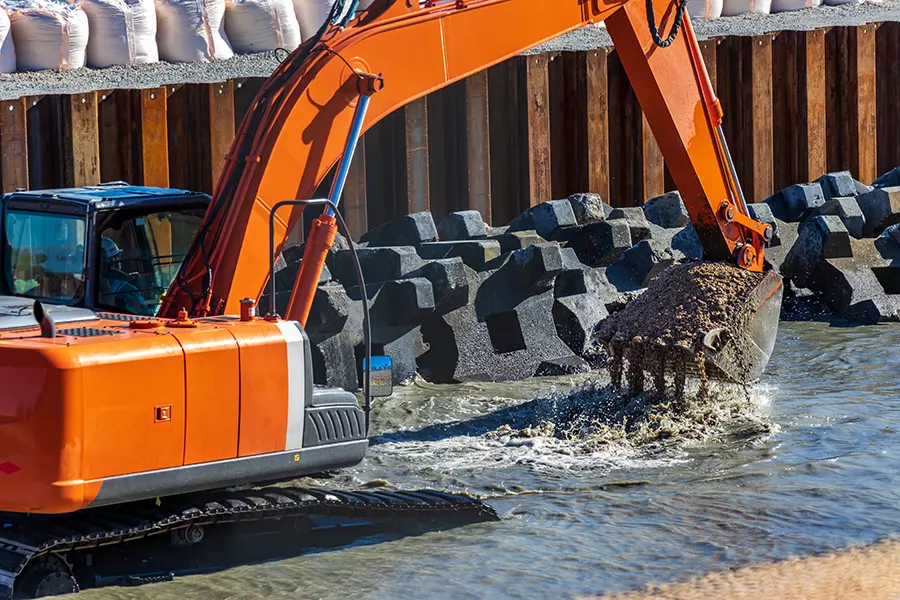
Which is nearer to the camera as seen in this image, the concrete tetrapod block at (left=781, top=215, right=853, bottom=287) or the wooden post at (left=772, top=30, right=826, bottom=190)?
the concrete tetrapod block at (left=781, top=215, right=853, bottom=287)

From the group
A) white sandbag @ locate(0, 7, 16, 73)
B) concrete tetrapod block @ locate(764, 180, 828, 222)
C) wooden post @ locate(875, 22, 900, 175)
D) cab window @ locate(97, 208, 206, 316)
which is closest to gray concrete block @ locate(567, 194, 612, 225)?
concrete tetrapod block @ locate(764, 180, 828, 222)

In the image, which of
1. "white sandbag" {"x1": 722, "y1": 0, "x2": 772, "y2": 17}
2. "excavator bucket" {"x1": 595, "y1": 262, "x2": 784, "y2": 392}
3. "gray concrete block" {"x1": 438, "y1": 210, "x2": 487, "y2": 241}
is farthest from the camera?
"white sandbag" {"x1": 722, "y1": 0, "x2": 772, "y2": 17}

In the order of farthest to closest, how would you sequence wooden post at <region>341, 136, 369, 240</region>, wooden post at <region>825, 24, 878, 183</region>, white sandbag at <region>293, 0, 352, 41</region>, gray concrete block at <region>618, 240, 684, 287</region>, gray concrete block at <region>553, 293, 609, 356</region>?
white sandbag at <region>293, 0, 352, 41</region> → wooden post at <region>825, 24, 878, 183</region> → wooden post at <region>341, 136, 369, 240</region> → gray concrete block at <region>618, 240, 684, 287</region> → gray concrete block at <region>553, 293, 609, 356</region>

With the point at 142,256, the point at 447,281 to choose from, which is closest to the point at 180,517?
the point at 142,256

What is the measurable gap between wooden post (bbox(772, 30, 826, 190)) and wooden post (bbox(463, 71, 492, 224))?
4218mm

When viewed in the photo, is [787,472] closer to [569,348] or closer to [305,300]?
[305,300]

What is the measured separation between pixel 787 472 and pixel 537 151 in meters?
6.80

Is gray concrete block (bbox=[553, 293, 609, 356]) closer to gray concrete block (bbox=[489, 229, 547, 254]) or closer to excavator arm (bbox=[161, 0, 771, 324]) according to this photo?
gray concrete block (bbox=[489, 229, 547, 254])

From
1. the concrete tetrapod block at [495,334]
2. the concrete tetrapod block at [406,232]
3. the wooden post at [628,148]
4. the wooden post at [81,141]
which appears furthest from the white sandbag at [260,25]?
the concrete tetrapod block at [495,334]

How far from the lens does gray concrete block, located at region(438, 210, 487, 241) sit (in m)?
13.0

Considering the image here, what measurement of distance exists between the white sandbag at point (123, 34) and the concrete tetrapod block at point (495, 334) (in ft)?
29.5

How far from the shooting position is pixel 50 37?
720 inches

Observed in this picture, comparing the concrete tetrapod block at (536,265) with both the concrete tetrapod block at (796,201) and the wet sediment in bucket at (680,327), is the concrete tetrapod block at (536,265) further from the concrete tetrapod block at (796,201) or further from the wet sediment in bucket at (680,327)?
the concrete tetrapod block at (796,201)

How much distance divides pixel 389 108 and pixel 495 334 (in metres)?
4.08
